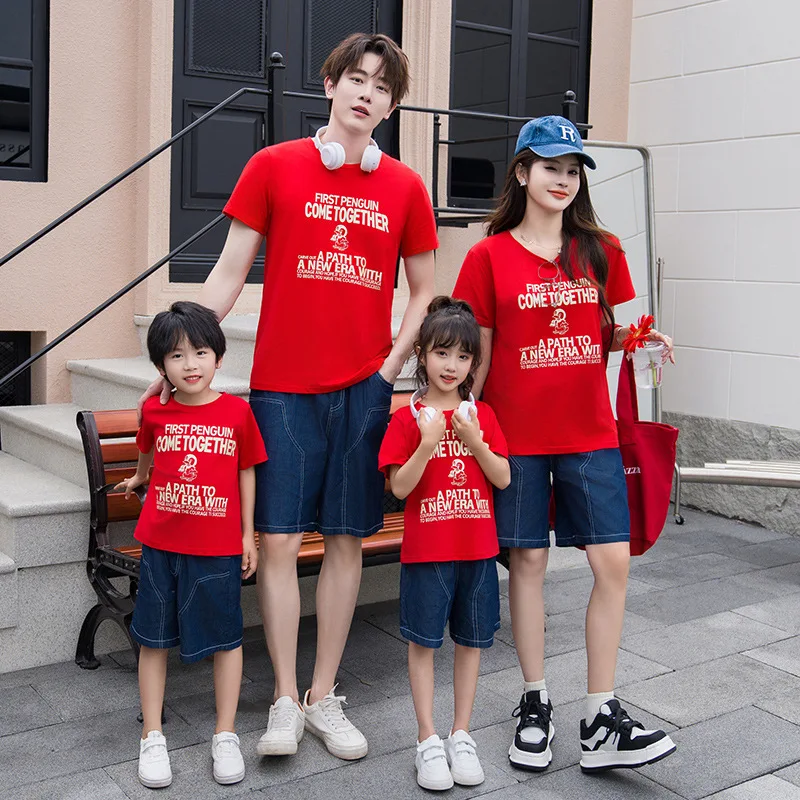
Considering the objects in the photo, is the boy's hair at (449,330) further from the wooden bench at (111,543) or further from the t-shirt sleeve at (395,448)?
the wooden bench at (111,543)

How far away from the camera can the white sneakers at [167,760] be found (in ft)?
9.16

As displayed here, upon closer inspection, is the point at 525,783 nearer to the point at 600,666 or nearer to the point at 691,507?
the point at 600,666

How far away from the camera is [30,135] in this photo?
5.10 m

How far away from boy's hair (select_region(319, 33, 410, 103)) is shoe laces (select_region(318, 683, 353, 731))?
1719 millimetres

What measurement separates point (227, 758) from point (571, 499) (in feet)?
3.76

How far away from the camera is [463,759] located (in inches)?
112

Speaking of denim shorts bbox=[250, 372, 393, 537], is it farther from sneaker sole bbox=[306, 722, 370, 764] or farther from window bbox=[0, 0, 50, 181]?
window bbox=[0, 0, 50, 181]

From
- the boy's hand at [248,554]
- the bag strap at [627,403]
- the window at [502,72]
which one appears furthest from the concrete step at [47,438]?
the window at [502,72]

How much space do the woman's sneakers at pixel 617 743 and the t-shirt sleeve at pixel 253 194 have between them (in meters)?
1.62

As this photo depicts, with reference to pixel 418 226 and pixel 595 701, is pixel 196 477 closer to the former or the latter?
pixel 418 226

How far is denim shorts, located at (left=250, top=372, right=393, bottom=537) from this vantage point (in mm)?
2990

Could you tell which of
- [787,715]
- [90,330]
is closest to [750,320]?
[787,715]

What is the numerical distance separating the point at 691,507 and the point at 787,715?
119 inches

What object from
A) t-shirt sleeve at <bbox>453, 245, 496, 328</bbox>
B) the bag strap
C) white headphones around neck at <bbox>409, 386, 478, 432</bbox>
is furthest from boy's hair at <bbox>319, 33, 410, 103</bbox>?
the bag strap
